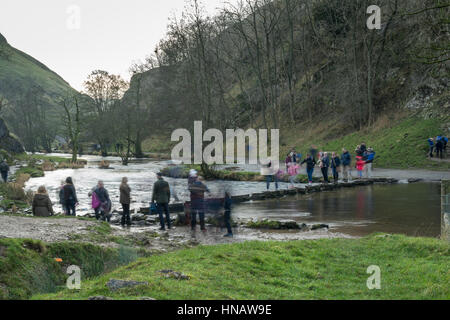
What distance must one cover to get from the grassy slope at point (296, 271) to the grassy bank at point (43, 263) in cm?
154

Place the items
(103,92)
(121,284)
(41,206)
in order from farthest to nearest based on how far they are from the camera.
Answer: (103,92) → (41,206) → (121,284)

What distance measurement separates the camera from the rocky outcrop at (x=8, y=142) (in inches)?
2731

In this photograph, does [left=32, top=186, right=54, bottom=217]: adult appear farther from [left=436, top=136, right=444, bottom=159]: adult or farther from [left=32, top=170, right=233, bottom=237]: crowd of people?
[left=436, top=136, right=444, bottom=159]: adult

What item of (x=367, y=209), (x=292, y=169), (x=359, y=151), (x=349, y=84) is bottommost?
(x=367, y=209)

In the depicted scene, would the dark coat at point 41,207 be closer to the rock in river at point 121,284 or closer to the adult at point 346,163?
the rock in river at point 121,284

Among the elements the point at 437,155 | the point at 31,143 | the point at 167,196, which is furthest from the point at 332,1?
the point at 31,143

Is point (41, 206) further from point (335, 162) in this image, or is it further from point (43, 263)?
point (335, 162)

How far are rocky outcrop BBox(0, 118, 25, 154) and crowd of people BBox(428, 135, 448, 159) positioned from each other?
5600cm

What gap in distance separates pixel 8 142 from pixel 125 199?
59.3 metres

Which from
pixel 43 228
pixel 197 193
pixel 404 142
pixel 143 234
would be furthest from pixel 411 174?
pixel 43 228

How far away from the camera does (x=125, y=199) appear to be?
61.2 ft

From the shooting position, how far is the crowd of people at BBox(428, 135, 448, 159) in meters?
33.7

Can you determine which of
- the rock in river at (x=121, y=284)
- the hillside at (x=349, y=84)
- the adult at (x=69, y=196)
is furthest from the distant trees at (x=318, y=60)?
the rock in river at (x=121, y=284)
